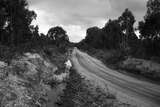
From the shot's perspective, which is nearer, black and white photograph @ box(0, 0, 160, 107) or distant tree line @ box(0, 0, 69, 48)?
black and white photograph @ box(0, 0, 160, 107)

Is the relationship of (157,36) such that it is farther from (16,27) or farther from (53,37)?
(53,37)

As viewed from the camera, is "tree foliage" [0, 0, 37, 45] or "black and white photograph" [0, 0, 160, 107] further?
"tree foliage" [0, 0, 37, 45]

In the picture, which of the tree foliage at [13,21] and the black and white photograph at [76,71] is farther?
the tree foliage at [13,21]

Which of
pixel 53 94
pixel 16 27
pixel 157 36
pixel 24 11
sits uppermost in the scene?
pixel 24 11

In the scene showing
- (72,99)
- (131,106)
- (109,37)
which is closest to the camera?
(131,106)

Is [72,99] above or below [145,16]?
below

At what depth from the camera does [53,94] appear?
16.2 m

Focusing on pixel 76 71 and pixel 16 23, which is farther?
pixel 16 23

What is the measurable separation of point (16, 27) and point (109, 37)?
3995 centimetres

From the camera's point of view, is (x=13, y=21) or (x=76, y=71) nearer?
(x=76, y=71)

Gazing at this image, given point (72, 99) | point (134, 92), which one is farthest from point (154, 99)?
point (72, 99)

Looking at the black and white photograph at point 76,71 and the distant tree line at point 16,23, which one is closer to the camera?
the black and white photograph at point 76,71

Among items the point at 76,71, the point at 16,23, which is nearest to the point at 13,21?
the point at 16,23

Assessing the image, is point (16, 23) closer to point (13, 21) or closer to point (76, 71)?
point (13, 21)
